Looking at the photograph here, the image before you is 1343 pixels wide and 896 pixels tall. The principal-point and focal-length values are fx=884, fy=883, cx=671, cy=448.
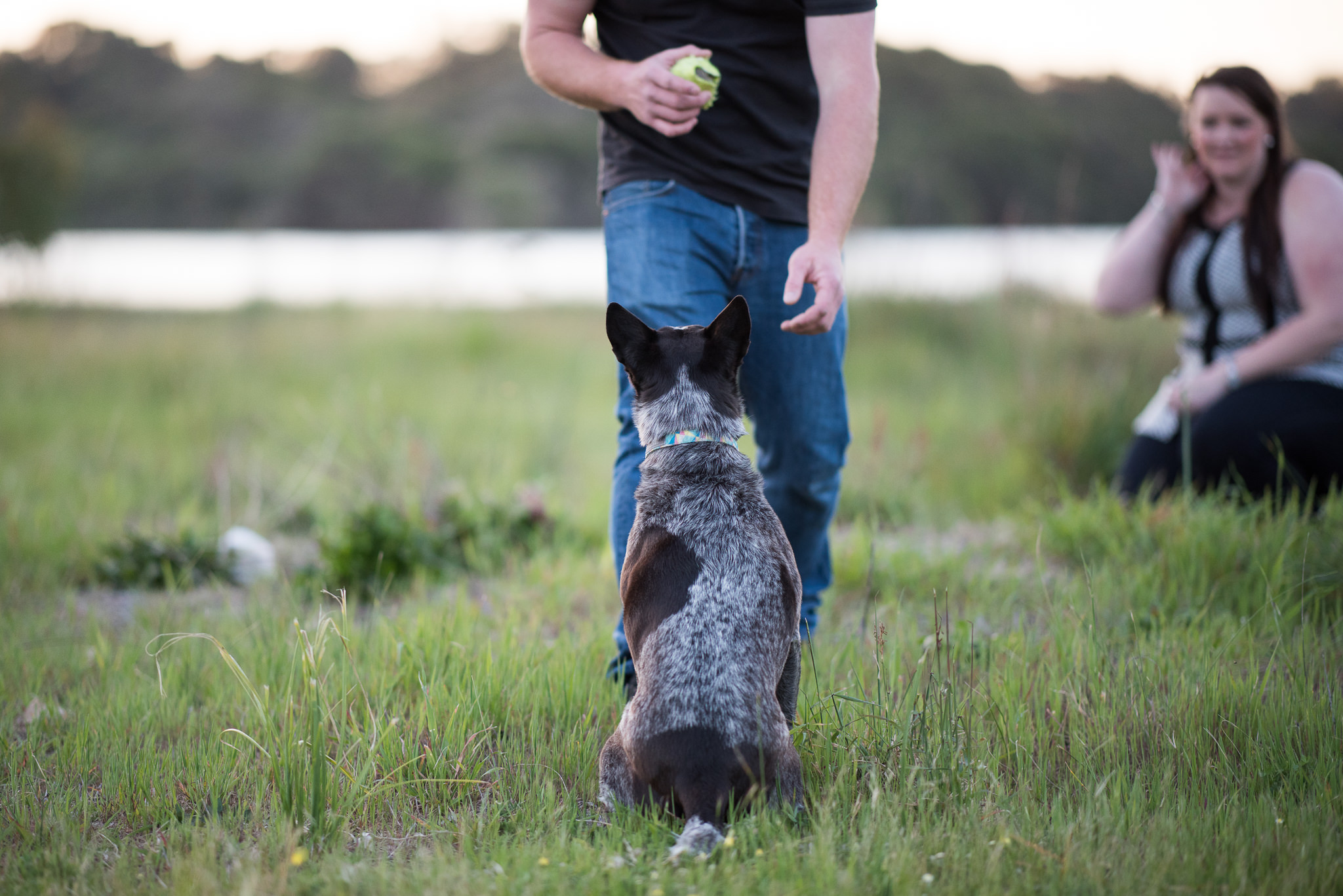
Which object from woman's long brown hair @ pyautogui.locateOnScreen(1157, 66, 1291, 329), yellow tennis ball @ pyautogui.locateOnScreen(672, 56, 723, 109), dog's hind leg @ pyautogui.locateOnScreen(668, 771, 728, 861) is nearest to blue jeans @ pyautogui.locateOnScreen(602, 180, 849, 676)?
yellow tennis ball @ pyautogui.locateOnScreen(672, 56, 723, 109)

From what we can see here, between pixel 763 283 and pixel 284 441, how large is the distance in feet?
22.1

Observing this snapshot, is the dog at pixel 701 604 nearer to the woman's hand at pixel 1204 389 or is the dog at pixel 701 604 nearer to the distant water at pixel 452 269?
the woman's hand at pixel 1204 389

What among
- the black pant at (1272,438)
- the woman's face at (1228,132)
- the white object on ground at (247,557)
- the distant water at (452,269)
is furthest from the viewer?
the distant water at (452,269)

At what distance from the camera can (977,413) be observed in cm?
882

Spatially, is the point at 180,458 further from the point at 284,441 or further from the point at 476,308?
the point at 476,308

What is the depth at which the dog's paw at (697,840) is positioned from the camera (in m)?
2.04

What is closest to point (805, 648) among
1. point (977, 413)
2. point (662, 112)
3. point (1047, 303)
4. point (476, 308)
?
point (662, 112)

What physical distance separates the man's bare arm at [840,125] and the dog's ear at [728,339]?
0.21 metres

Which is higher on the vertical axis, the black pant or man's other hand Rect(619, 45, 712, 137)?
man's other hand Rect(619, 45, 712, 137)

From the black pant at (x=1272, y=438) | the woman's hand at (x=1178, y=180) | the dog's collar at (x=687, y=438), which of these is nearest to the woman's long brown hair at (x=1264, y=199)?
the woman's hand at (x=1178, y=180)

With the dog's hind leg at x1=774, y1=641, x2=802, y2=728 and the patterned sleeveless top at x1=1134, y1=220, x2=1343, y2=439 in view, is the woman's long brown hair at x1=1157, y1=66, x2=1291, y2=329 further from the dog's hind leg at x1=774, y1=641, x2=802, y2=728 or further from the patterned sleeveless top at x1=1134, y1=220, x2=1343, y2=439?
the dog's hind leg at x1=774, y1=641, x2=802, y2=728

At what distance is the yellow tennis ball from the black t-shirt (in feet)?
0.75

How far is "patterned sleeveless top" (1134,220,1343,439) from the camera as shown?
4719mm

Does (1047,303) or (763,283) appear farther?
(1047,303)
